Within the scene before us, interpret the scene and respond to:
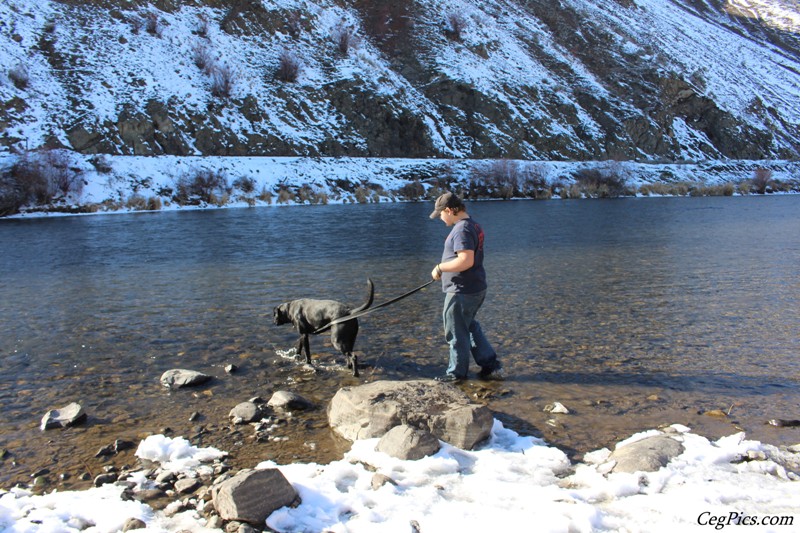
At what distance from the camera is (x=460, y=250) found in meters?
6.18

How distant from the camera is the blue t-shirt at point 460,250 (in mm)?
6215

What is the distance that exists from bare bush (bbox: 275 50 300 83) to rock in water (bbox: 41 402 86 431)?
2145 inches

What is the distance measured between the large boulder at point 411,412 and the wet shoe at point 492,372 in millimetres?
1235

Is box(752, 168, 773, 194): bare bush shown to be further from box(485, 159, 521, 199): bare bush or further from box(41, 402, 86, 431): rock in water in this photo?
box(41, 402, 86, 431): rock in water

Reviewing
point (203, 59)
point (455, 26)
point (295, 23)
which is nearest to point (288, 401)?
point (203, 59)

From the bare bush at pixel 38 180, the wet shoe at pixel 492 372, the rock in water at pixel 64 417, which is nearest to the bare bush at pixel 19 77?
the bare bush at pixel 38 180

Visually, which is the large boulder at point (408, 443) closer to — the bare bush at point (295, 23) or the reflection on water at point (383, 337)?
the reflection on water at point (383, 337)

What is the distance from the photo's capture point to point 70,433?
17.0ft

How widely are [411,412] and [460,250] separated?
1.98 meters

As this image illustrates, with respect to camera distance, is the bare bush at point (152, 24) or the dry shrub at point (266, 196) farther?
the bare bush at point (152, 24)

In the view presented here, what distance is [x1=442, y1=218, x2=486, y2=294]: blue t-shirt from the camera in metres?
6.21

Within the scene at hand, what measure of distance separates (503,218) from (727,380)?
23.8 meters

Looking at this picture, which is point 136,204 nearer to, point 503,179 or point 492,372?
point 503,179


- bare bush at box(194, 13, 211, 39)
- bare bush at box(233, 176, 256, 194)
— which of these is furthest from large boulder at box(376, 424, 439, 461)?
bare bush at box(194, 13, 211, 39)
